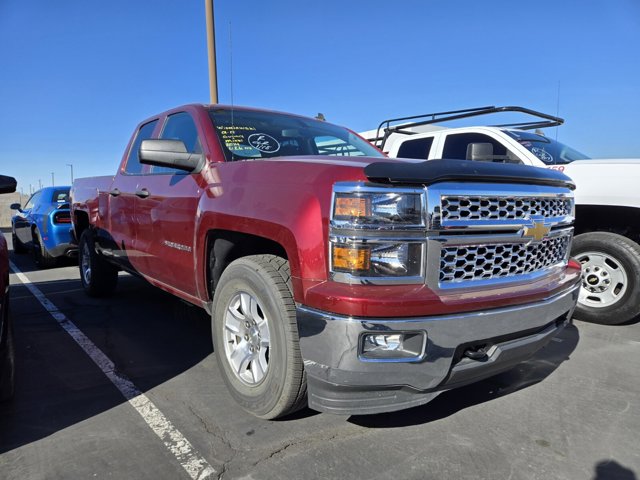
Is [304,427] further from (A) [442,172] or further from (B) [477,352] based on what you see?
(A) [442,172]

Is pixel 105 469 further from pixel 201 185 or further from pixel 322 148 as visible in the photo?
pixel 322 148

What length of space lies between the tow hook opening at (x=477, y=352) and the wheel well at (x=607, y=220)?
3.24m

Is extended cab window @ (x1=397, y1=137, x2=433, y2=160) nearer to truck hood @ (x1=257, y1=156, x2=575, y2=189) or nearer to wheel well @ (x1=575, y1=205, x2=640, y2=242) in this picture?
wheel well @ (x1=575, y1=205, x2=640, y2=242)

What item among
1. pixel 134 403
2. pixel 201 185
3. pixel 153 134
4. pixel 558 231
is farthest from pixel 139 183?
pixel 558 231

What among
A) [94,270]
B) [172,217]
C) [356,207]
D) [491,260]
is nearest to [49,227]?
[94,270]

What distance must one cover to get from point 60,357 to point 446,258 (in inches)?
126

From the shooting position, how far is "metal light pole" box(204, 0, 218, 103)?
631cm

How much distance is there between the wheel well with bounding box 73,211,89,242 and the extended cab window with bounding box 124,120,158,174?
1.58m

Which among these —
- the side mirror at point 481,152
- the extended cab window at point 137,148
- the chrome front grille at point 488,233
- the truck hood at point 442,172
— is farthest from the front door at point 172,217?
the side mirror at point 481,152

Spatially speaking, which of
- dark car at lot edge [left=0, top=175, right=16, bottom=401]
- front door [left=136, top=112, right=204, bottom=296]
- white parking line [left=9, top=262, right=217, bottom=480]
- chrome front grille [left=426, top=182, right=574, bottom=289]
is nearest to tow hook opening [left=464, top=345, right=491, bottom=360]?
chrome front grille [left=426, top=182, right=574, bottom=289]

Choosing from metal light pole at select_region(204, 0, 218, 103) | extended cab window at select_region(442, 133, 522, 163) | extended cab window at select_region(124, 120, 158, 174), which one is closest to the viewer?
extended cab window at select_region(124, 120, 158, 174)

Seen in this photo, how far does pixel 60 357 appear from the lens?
356 centimetres

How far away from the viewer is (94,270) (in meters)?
5.32

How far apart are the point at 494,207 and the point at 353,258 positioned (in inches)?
32.0
